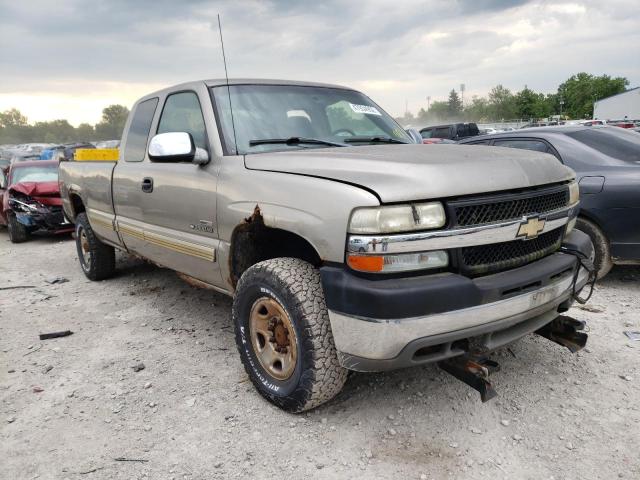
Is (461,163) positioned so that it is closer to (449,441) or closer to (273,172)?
(273,172)

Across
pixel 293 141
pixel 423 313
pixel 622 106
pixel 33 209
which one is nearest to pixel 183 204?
pixel 293 141

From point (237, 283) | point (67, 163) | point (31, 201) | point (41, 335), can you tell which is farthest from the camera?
point (31, 201)

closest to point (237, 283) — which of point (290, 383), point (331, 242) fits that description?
point (290, 383)

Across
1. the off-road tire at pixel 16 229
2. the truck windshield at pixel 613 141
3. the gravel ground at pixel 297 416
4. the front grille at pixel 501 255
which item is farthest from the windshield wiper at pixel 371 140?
the off-road tire at pixel 16 229

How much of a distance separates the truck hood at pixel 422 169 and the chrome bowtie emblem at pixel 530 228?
6.9 inches

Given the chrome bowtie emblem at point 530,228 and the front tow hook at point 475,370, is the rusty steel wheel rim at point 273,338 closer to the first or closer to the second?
the front tow hook at point 475,370

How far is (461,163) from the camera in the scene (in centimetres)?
238

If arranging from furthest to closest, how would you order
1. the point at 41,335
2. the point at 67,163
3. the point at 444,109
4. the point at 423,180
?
the point at 444,109 < the point at 67,163 < the point at 41,335 < the point at 423,180

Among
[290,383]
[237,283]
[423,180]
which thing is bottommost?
[290,383]

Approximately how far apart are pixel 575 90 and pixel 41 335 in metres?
125

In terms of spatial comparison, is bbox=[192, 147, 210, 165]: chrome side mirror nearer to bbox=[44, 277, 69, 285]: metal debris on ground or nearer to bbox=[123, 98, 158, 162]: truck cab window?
bbox=[123, 98, 158, 162]: truck cab window

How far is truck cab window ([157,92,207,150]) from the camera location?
3.42 metres

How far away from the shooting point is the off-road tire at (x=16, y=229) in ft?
29.8

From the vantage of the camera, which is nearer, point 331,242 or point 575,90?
point 331,242
